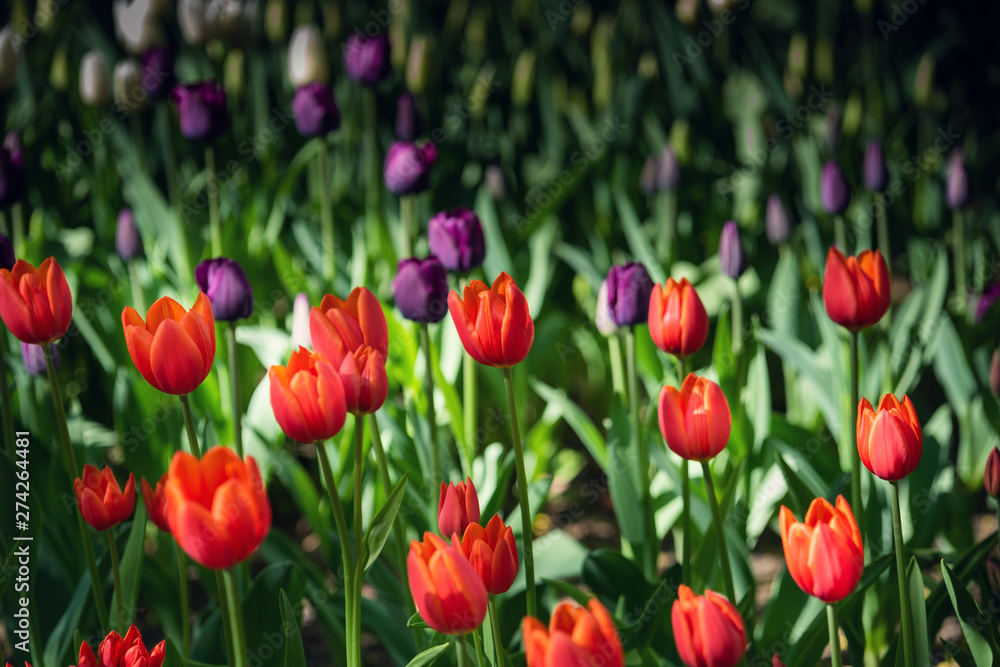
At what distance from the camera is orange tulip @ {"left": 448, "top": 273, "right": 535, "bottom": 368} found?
785 mm

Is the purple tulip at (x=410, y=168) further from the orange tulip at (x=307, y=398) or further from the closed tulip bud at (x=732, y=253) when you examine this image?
the orange tulip at (x=307, y=398)

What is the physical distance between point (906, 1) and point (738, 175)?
1157 millimetres

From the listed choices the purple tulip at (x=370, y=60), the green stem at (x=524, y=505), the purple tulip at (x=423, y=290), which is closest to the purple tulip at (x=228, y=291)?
the purple tulip at (x=423, y=290)

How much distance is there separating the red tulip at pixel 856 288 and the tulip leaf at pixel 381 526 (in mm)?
526

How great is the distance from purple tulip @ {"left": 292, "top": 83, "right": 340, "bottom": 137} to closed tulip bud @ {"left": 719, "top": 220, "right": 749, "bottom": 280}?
913 millimetres

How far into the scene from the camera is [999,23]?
9.79 feet

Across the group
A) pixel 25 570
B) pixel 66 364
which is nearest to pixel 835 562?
pixel 25 570

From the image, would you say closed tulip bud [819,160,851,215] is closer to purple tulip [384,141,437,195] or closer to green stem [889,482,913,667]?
purple tulip [384,141,437,195]

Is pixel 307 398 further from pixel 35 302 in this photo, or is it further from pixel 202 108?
pixel 202 108

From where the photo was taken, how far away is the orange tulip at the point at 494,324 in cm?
78

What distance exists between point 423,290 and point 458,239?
182 millimetres

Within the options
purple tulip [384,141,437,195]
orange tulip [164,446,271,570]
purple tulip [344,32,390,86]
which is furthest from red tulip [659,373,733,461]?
purple tulip [344,32,390,86]

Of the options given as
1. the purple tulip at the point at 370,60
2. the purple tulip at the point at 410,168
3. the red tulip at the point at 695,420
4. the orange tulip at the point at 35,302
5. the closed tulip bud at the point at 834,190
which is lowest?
the red tulip at the point at 695,420

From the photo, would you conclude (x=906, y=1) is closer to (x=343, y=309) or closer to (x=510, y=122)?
(x=510, y=122)
